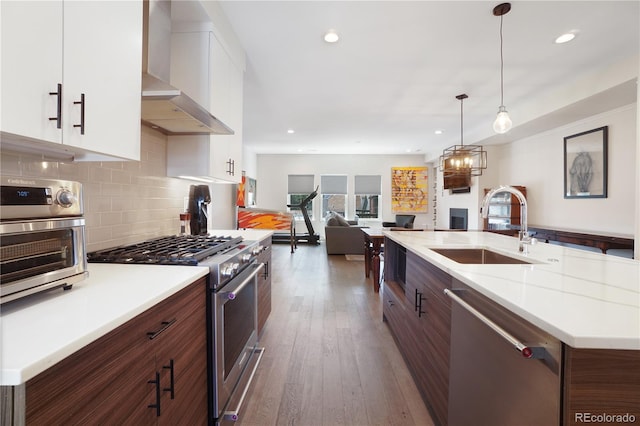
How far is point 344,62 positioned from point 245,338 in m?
2.78

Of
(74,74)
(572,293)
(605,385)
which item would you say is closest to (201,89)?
(74,74)

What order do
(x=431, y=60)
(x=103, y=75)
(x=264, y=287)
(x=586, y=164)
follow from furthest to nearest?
(x=586, y=164) < (x=431, y=60) < (x=264, y=287) < (x=103, y=75)

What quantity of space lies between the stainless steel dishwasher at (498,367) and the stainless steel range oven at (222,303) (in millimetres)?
1029

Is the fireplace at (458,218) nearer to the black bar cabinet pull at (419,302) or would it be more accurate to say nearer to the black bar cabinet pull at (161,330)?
the black bar cabinet pull at (419,302)

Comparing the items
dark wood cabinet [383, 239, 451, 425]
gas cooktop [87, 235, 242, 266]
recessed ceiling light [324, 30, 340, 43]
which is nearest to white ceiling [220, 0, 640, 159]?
recessed ceiling light [324, 30, 340, 43]

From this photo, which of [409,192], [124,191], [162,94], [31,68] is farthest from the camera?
[409,192]

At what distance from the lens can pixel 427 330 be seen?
159 centimetres

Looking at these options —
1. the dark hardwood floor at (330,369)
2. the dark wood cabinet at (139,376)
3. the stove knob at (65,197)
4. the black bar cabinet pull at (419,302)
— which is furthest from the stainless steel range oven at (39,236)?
the black bar cabinet pull at (419,302)

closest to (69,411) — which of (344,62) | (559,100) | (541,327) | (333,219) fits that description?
(541,327)

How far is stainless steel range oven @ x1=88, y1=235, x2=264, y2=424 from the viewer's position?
4.36 ft

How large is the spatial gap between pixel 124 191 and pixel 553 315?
79.9 inches

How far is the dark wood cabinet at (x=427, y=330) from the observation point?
136 cm

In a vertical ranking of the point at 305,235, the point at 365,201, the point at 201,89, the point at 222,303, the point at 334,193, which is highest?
the point at 201,89

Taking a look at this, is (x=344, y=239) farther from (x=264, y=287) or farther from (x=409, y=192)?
(x=264, y=287)
